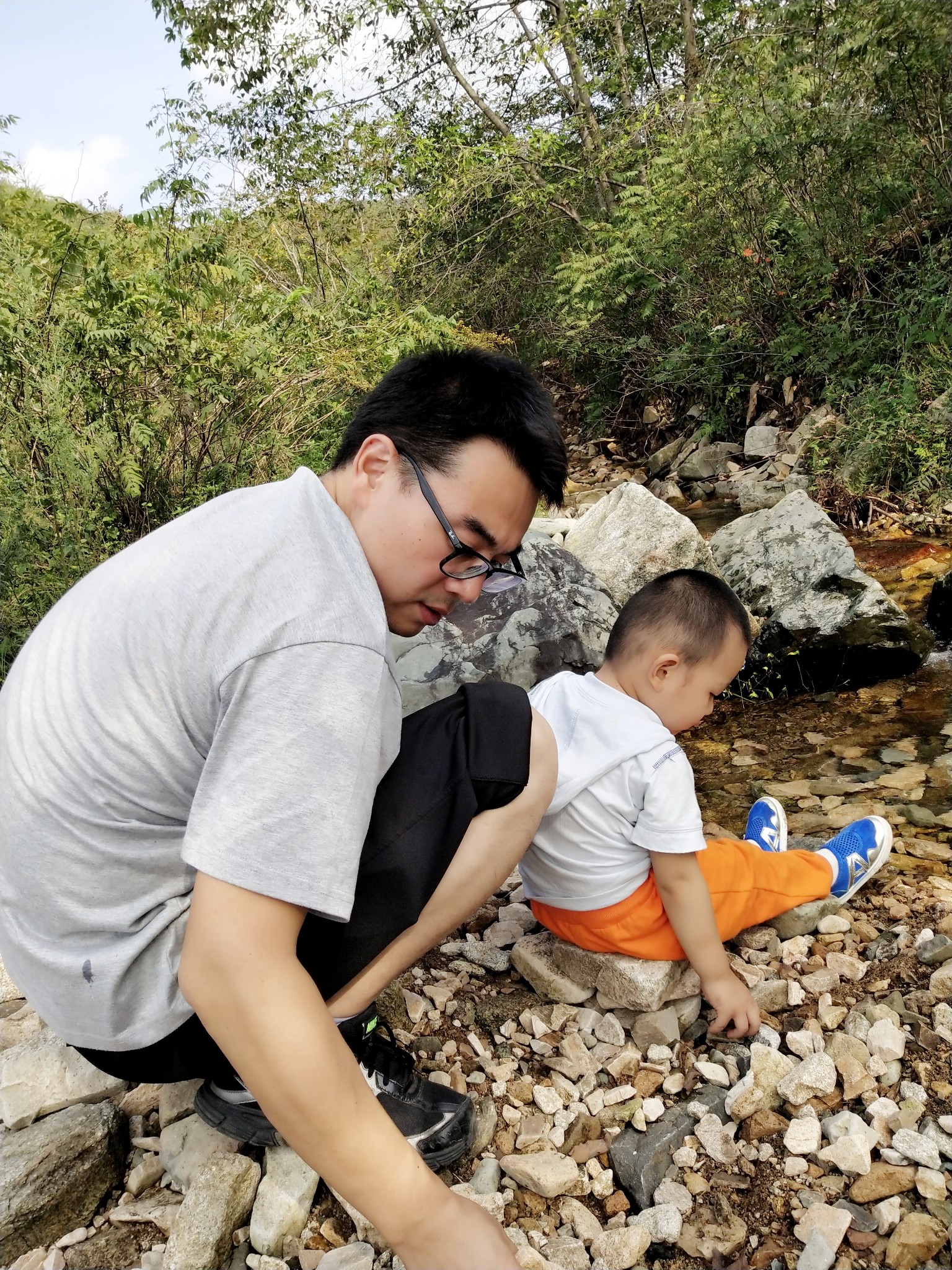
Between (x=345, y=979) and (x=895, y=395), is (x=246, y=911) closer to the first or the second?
(x=345, y=979)

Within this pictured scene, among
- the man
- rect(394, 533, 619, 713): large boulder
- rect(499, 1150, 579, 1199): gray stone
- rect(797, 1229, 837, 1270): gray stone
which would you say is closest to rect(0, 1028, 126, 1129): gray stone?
the man

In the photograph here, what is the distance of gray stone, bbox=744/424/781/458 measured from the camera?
286 inches

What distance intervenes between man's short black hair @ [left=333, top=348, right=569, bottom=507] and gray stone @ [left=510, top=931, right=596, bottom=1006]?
1.10 meters

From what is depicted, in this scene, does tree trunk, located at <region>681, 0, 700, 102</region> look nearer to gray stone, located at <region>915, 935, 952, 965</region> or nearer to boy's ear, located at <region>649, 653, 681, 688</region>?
boy's ear, located at <region>649, 653, 681, 688</region>

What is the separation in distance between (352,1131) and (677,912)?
100 cm

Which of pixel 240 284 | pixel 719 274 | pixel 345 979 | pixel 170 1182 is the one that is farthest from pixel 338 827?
pixel 719 274

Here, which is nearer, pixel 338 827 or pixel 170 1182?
pixel 338 827

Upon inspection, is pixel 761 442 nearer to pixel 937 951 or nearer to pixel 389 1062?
pixel 937 951

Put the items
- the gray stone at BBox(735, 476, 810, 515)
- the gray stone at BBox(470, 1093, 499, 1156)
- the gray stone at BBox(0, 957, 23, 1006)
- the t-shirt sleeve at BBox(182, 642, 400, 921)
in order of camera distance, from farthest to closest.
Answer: the gray stone at BBox(735, 476, 810, 515)
the gray stone at BBox(0, 957, 23, 1006)
the gray stone at BBox(470, 1093, 499, 1156)
the t-shirt sleeve at BBox(182, 642, 400, 921)

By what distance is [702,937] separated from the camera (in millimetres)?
1876

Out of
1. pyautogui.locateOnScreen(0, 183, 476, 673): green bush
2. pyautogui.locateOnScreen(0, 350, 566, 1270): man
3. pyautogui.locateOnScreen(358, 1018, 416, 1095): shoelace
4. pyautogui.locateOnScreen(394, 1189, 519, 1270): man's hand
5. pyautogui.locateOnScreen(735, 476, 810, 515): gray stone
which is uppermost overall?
pyautogui.locateOnScreen(0, 183, 476, 673): green bush

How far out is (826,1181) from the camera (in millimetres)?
1512

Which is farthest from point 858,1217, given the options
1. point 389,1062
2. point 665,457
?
point 665,457

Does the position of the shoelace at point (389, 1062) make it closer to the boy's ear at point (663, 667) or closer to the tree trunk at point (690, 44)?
the boy's ear at point (663, 667)
